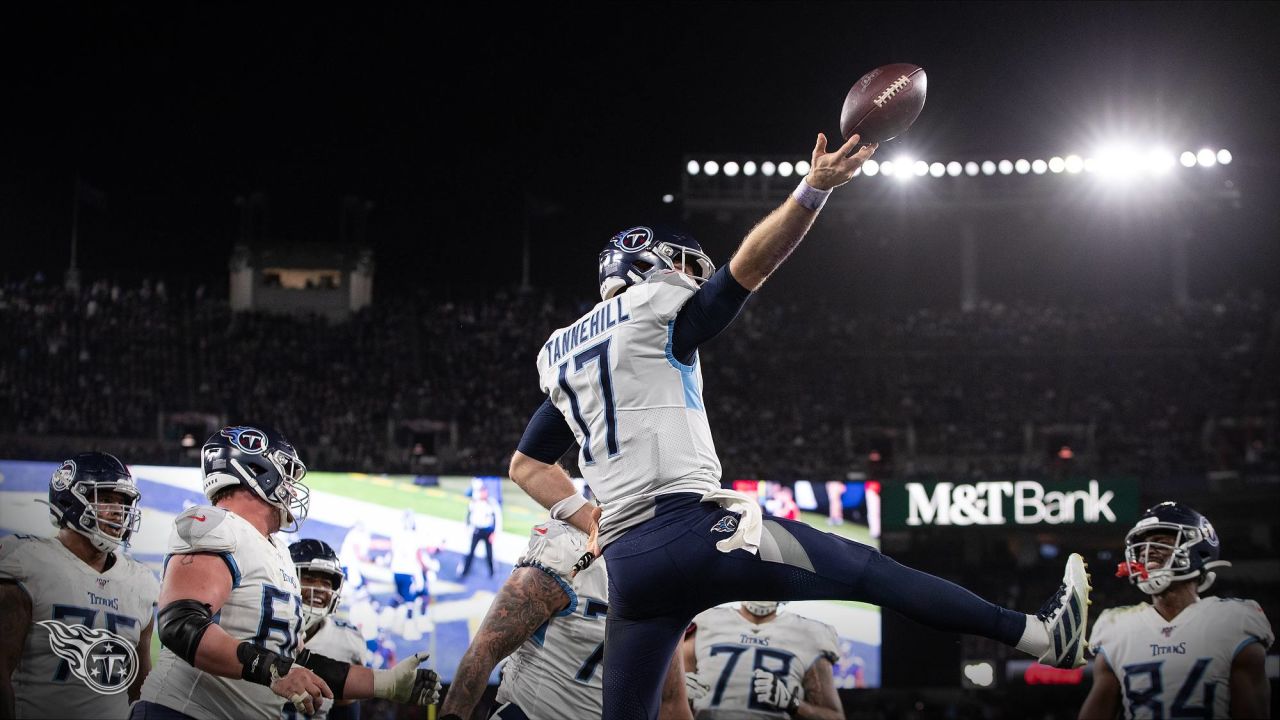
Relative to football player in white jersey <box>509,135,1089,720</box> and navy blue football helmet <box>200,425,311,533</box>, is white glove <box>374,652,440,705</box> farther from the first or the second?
navy blue football helmet <box>200,425,311,533</box>

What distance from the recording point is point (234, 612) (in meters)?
4.66

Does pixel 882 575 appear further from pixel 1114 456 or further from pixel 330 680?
pixel 1114 456

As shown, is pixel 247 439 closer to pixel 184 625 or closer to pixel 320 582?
pixel 184 625

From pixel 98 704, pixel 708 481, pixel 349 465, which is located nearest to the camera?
pixel 708 481

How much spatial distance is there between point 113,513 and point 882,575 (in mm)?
4575

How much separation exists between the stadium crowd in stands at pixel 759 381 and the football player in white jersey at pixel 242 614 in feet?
66.6

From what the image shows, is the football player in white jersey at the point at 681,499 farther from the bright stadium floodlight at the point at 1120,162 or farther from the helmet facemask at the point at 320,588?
the bright stadium floodlight at the point at 1120,162

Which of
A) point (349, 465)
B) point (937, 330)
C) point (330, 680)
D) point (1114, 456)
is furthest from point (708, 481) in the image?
point (937, 330)

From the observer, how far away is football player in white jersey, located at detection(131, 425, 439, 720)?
4078mm

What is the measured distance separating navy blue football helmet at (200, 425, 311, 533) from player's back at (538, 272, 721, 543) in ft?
4.85

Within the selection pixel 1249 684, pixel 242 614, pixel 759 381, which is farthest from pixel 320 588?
pixel 759 381

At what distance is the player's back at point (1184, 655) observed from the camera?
6.29 m

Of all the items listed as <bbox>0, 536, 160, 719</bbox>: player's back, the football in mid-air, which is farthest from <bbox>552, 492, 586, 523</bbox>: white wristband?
<bbox>0, 536, 160, 719</bbox>: player's back

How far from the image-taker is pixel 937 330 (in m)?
32.0
